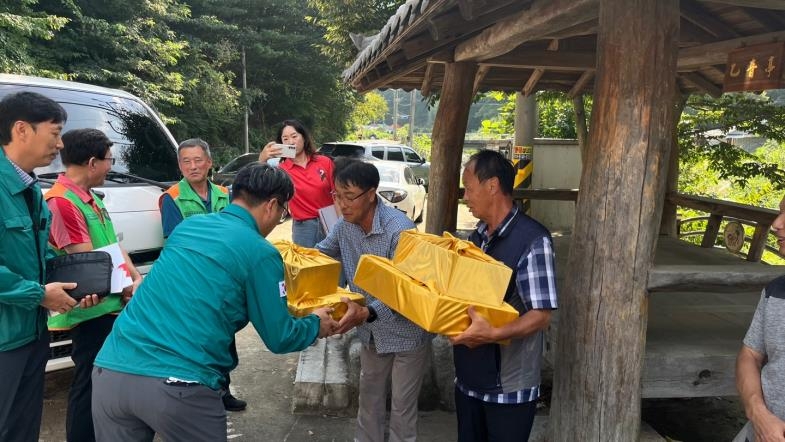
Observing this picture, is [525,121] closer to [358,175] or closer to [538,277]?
[358,175]

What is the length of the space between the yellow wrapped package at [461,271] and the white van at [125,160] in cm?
228

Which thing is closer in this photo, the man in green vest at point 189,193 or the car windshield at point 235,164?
the man in green vest at point 189,193

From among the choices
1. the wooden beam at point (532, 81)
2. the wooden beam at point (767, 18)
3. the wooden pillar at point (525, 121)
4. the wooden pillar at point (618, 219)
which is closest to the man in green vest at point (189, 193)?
the wooden pillar at point (618, 219)

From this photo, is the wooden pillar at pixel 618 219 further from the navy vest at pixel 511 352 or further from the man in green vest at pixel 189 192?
the man in green vest at pixel 189 192

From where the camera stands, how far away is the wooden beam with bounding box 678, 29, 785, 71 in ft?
12.0

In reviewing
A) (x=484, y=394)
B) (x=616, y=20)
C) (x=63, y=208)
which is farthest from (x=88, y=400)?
(x=616, y=20)

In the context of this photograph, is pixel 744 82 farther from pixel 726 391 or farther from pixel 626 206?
pixel 726 391

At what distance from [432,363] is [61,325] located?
2.37 m

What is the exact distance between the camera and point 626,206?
2.47 metres

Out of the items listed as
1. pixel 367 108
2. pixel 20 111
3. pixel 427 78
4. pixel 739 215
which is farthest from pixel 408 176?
pixel 367 108

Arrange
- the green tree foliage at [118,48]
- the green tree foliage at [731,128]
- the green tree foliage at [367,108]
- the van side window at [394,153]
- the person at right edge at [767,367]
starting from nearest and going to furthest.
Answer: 1. the person at right edge at [767,367]
2. the green tree foliage at [731,128]
3. the green tree foliage at [118,48]
4. the van side window at [394,153]
5. the green tree foliage at [367,108]

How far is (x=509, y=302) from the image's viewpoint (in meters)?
2.20

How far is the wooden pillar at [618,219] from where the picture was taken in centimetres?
241

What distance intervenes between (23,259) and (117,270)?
19.4 inches
